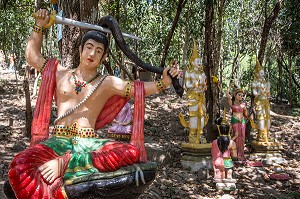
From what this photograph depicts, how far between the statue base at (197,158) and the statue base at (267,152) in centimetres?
159

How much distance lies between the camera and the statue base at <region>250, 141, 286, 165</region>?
7383 millimetres

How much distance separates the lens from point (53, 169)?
7.06 feet

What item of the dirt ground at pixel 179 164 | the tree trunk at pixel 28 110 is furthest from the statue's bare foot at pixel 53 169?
the tree trunk at pixel 28 110

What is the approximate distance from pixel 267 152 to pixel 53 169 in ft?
21.2

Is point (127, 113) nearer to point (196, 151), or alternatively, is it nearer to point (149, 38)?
point (196, 151)

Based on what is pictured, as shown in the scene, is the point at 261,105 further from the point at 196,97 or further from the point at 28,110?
the point at 28,110

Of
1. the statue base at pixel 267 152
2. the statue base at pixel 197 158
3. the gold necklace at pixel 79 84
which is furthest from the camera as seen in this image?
the statue base at pixel 267 152

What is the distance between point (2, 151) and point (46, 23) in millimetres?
4660

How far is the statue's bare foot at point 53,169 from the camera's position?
2.12 metres

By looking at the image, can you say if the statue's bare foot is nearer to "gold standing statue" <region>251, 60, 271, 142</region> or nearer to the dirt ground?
the dirt ground

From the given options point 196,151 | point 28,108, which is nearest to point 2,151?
point 28,108

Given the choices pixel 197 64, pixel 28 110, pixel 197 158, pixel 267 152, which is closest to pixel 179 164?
pixel 197 158

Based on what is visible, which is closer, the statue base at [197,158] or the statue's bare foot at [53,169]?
the statue's bare foot at [53,169]

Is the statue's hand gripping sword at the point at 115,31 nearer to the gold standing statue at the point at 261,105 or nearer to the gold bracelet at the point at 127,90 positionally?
the gold bracelet at the point at 127,90
